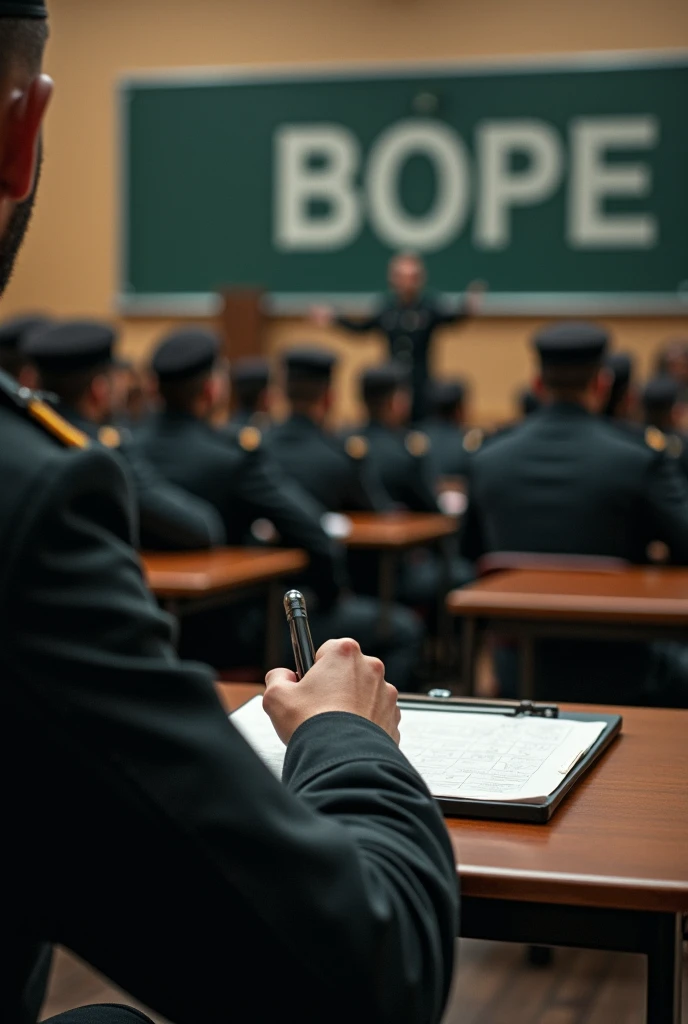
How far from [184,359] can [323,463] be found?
2.73 feet

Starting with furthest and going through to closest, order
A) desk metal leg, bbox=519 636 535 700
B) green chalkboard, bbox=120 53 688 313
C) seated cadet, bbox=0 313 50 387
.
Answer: green chalkboard, bbox=120 53 688 313, seated cadet, bbox=0 313 50 387, desk metal leg, bbox=519 636 535 700

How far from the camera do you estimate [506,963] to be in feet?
8.96

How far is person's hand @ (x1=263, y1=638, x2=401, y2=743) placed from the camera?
97 centimetres

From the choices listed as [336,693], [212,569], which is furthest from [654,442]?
[336,693]

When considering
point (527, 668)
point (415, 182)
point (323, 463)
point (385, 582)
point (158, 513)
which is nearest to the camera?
point (527, 668)

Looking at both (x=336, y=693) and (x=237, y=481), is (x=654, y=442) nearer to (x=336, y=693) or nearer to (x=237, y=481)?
(x=237, y=481)

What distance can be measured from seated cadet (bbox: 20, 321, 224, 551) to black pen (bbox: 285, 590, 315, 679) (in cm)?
216

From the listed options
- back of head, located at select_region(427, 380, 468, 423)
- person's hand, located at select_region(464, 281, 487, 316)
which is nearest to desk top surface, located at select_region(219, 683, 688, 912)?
back of head, located at select_region(427, 380, 468, 423)

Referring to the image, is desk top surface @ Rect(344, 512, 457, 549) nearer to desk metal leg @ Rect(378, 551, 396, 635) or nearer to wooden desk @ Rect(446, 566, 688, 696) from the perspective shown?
desk metal leg @ Rect(378, 551, 396, 635)

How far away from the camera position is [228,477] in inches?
152

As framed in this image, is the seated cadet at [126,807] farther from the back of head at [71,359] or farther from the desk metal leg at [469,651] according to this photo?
the back of head at [71,359]

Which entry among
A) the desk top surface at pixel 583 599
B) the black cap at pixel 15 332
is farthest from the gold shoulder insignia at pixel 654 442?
the black cap at pixel 15 332

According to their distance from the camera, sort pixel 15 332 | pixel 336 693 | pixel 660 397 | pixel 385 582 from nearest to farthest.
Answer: pixel 336 693
pixel 385 582
pixel 660 397
pixel 15 332

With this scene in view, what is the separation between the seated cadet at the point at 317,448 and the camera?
182 inches
